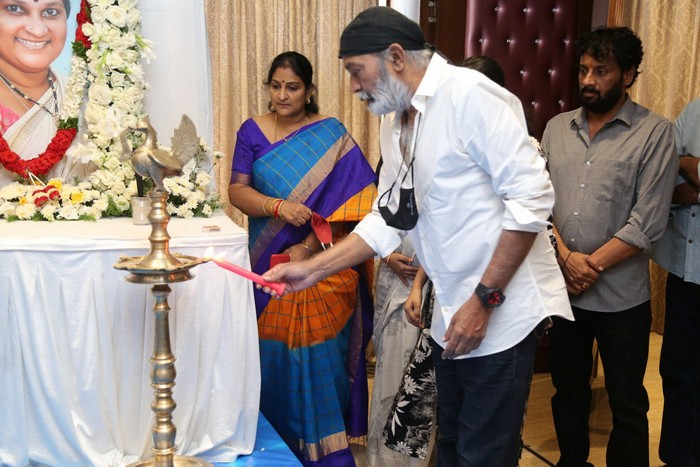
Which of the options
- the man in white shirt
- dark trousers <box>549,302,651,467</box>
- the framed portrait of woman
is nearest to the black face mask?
the man in white shirt

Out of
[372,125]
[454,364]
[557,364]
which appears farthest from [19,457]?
[372,125]

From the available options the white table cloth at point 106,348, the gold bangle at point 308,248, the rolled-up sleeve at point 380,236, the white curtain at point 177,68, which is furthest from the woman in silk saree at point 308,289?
the rolled-up sleeve at point 380,236

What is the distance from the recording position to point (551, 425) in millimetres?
3393

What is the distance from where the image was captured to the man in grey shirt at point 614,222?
257cm

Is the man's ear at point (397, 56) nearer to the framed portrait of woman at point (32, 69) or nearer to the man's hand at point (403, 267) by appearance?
the man's hand at point (403, 267)

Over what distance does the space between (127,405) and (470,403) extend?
968 millimetres

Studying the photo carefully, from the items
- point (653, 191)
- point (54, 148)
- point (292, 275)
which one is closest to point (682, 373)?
point (653, 191)

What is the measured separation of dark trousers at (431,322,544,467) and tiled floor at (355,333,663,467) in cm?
129

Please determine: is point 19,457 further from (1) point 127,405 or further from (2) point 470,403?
(2) point 470,403

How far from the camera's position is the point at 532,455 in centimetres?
306

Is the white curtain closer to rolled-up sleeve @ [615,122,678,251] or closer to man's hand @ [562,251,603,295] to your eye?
man's hand @ [562,251,603,295]

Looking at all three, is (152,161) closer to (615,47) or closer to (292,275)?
(292,275)

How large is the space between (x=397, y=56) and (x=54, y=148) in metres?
1.48

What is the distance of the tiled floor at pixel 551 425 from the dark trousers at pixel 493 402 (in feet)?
4.23
